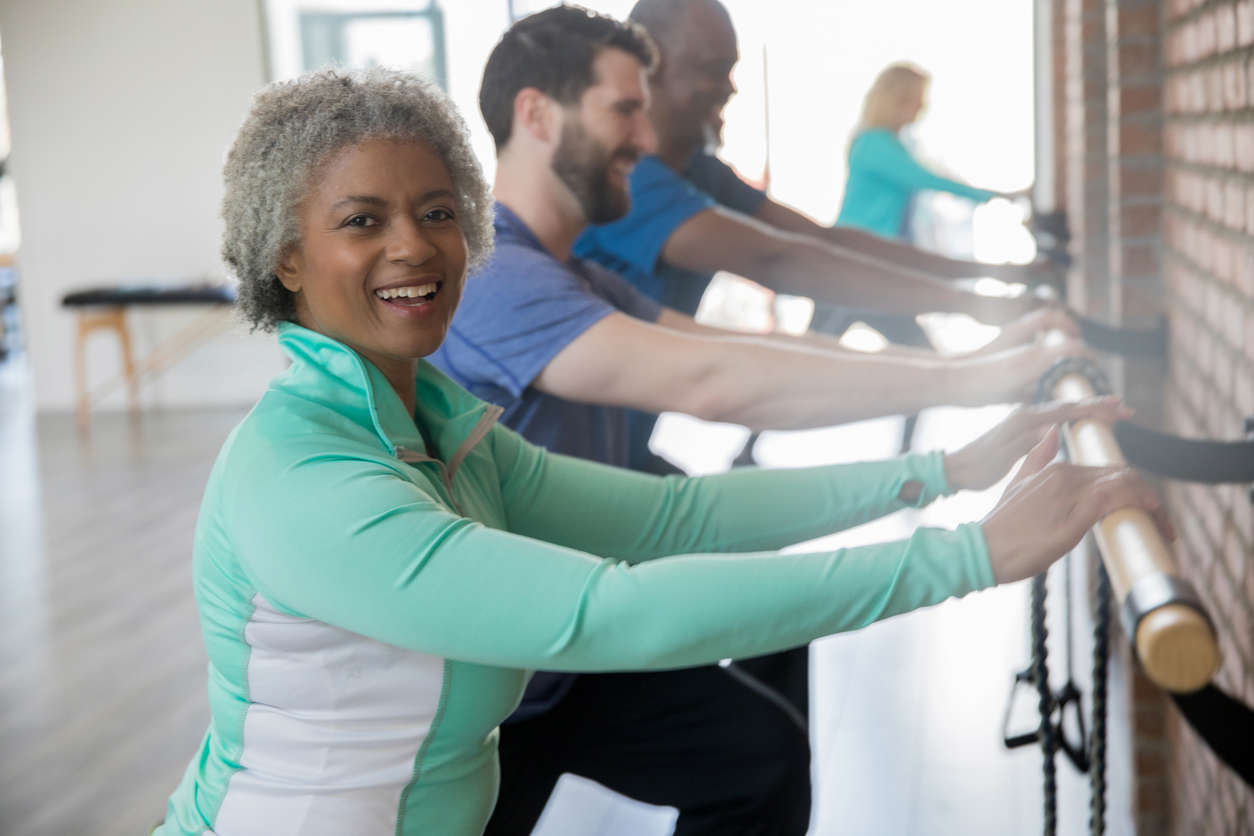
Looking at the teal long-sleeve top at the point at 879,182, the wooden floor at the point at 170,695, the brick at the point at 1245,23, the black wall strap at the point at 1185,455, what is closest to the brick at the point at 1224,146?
the brick at the point at 1245,23

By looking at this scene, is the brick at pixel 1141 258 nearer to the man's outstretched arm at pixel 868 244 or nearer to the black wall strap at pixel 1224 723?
the man's outstretched arm at pixel 868 244

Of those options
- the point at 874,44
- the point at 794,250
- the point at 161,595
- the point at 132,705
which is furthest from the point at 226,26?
the point at 794,250

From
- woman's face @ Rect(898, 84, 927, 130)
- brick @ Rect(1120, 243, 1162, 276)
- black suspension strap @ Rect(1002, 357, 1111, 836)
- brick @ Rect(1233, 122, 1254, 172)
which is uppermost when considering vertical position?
woman's face @ Rect(898, 84, 927, 130)

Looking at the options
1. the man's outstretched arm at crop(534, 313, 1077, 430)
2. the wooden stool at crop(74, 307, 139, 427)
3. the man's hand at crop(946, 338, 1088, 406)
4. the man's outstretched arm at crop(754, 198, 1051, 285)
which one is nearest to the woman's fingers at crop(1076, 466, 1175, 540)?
the man's hand at crop(946, 338, 1088, 406)

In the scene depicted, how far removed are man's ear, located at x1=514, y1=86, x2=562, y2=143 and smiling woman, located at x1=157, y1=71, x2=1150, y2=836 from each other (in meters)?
0.40

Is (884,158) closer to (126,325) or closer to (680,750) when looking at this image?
(680,750)

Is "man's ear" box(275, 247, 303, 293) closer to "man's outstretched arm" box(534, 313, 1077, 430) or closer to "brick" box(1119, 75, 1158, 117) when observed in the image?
"man's outstretched arm" box(534, 313, 1077, 430)

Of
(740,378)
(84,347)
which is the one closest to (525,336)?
(740,378)

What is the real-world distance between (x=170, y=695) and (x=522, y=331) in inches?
92.3

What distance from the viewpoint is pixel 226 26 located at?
8281mm

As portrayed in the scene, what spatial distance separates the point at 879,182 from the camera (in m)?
5.43

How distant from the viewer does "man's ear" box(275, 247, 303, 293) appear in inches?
49.9

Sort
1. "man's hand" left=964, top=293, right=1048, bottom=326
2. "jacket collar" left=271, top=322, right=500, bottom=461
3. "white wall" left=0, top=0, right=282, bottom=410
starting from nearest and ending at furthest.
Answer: "jacket collar" left=271, top=322, right=500, bottom=461
"man's hand" left=964, top=293, right=1048, bottom=326
"white wall" left=0, top=0, right=282, bottom=410

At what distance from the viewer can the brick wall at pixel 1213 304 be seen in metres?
1.59
